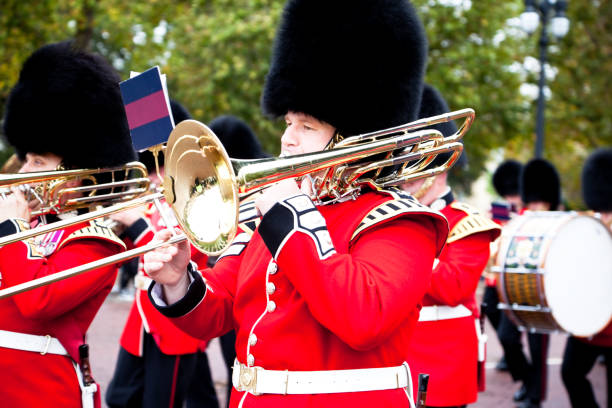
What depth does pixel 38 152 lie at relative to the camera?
3.35 metres

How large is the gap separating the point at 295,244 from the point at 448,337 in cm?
215

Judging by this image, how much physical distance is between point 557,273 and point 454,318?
150 centimetres

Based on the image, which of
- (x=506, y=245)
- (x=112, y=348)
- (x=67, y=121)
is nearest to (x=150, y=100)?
(x=67, y=121)

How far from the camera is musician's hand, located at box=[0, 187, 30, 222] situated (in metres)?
2.97

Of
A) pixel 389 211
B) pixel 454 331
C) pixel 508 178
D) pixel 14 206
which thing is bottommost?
pixel 454 331

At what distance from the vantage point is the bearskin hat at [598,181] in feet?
20.7

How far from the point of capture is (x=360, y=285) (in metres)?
2.00

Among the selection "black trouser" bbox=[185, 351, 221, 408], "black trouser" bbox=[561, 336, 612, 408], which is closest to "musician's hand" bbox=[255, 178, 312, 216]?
"black trouser" bbox=[185, 351, 221, 408]

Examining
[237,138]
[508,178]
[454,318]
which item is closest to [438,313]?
[454,318]

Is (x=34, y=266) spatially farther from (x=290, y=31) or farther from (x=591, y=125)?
(x=591, y=125)

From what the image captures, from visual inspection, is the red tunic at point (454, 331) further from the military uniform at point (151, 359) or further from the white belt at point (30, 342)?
the white belt at point (30, 342)

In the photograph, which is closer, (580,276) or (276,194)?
(276,194)

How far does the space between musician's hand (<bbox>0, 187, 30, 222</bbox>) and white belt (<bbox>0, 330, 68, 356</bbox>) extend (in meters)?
0.47

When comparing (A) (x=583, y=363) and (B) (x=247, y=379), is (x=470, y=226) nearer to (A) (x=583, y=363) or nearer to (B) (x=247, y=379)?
(A) (x=583, y=363)
